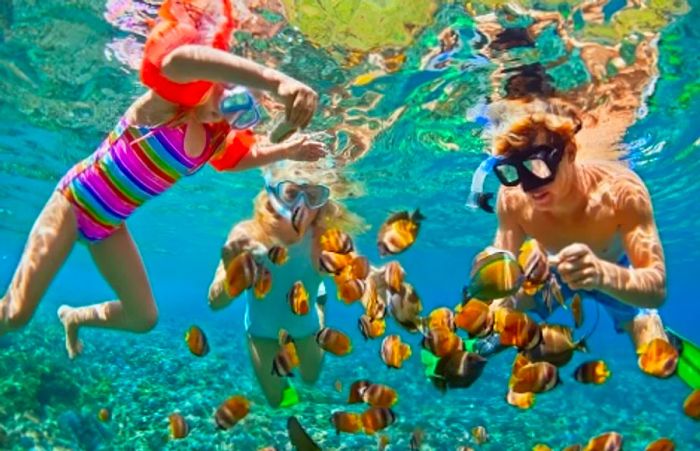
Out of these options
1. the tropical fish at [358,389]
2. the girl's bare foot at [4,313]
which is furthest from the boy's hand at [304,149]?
the girl's bare foot at [4,313]

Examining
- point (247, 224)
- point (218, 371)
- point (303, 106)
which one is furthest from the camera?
point (218, 371)

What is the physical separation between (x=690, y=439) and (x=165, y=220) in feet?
98.8

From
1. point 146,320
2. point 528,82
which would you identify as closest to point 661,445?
point 146,320

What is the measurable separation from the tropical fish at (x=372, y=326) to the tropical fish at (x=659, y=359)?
2.29 metres

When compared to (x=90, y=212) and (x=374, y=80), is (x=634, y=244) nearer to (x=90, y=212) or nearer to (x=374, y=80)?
(x=90, y=212)

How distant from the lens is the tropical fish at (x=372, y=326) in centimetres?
519

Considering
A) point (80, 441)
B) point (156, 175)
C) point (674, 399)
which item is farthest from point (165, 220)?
point (156, 175)

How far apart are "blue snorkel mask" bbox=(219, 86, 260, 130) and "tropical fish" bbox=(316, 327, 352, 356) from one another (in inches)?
82.6

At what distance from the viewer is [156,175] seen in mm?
5742

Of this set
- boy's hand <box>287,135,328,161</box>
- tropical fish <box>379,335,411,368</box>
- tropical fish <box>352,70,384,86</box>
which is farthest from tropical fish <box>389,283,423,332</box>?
tropical fish <box>352,70,384,86</box>

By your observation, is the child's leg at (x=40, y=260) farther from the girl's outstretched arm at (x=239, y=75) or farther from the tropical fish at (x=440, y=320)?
the tropical fish at (x=440, y=320)

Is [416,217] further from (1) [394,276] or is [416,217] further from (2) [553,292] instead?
(2) [553,292]

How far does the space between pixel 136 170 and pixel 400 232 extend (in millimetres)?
2904

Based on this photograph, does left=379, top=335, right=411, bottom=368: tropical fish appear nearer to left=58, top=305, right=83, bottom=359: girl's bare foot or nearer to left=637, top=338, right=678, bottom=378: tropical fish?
left=637, top=338, right=678, bottom=378: tropical fish
